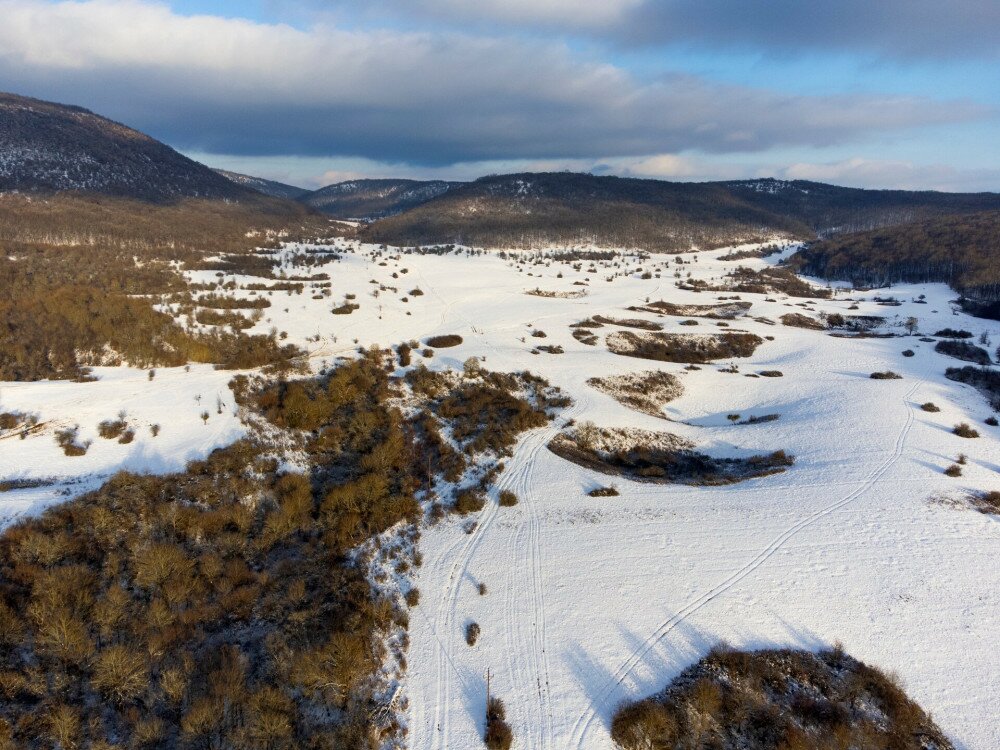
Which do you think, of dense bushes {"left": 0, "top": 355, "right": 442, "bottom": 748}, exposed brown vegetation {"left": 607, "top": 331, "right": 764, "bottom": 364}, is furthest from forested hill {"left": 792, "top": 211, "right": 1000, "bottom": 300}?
dense bushes {"left": 0, "top": 355, "right": 442, "bottom": 748}

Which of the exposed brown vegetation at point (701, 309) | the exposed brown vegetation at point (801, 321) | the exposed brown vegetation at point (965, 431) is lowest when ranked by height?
the exposed brown vegetation at point (965, 431)

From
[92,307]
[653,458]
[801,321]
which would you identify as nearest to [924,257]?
[801,321]

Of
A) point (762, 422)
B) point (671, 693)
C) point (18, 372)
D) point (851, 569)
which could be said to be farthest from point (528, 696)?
point (18, 372)

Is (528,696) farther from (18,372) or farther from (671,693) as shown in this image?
(18,372)

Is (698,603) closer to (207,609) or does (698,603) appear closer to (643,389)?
(207,609)

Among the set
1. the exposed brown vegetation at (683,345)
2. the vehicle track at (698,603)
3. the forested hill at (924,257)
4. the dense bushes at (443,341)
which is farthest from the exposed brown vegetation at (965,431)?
the forested hill at (924,257)

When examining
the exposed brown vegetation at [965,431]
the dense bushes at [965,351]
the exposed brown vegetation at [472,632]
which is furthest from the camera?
the dense bushes at [965,351]

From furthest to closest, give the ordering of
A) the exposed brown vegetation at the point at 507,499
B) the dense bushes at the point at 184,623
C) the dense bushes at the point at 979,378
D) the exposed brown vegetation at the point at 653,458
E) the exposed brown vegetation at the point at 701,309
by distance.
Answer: the exposed brown vegetation at the point at 701,309
the dense bushes at the point at 979,378
the exposed brown vegetation at the point at 653,458
the exposed brown vegetation at the point at 507,499
the dense bushes at the point at 184,623

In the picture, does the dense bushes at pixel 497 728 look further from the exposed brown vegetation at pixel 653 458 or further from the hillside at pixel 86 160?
the hillside at pixel 86 160
